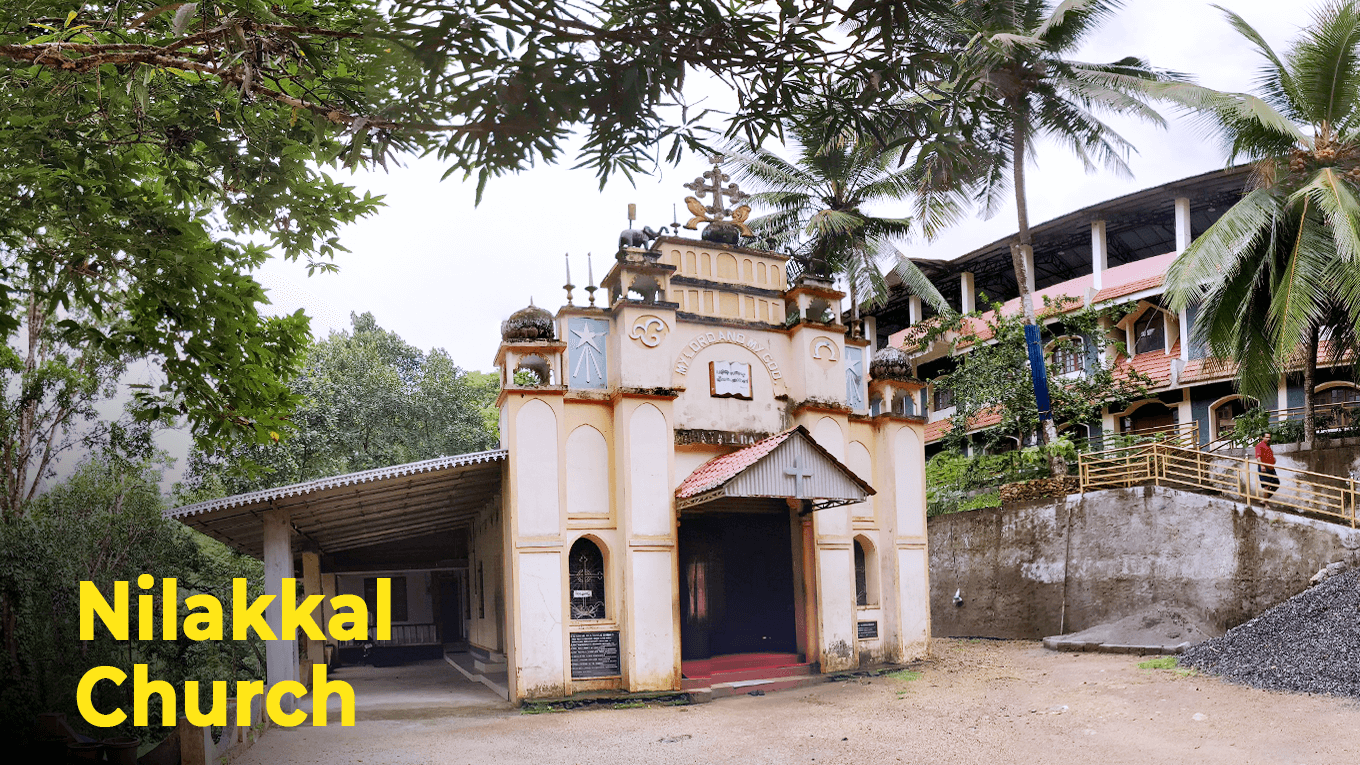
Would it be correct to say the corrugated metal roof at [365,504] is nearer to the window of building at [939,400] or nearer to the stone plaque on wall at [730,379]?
the stone plaque on wall at [730,379]

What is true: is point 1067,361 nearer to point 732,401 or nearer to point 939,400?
point 939,400

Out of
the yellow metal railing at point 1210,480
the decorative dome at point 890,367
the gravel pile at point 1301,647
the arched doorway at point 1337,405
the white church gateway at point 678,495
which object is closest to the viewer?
the gravel pile at point 1301,647

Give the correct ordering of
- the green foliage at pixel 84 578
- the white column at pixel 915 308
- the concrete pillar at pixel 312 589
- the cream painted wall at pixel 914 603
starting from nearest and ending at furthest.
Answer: the cream painted wall at pixel 914 603 → the green foliage at pixel 84 578 → the concrete pillar at pixel 312 589 → the white column at pixel 915 308

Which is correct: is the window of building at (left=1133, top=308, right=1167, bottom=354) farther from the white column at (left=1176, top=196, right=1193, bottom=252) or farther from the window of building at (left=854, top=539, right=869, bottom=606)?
the window of building at (left=854, top=539, right=869, bottom=606)

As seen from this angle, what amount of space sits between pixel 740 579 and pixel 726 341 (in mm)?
3904

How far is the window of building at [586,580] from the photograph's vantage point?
14242mm

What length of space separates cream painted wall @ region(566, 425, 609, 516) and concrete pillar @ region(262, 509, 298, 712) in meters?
3.87

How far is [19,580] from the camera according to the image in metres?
19.7

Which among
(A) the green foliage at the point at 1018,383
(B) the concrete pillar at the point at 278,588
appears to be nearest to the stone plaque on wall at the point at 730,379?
(B) the concrete pillar at the point at 278,588

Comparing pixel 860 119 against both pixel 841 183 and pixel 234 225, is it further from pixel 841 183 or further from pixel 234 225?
pixel 841 183

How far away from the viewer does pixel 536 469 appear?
14.0m

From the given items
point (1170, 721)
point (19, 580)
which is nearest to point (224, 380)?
point (1170, 721)

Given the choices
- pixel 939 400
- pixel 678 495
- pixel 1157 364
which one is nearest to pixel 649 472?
pixel 678 495

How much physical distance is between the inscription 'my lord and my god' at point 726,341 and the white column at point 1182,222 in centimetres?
1421
